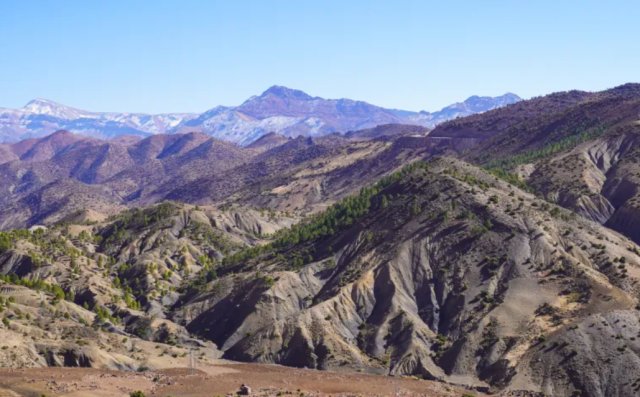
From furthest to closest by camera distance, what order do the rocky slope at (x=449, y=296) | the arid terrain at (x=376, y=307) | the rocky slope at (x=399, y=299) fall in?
the rocky slope at (x=399, y=299), the rocky slope at (x=449, y=296), the arid terrain at (x=376, y=307)

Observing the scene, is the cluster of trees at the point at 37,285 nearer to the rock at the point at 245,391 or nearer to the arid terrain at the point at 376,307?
the arid terrain at the point at 376,307

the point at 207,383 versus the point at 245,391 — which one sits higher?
the point at 207,383

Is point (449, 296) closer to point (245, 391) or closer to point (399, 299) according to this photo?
point (399, 299)

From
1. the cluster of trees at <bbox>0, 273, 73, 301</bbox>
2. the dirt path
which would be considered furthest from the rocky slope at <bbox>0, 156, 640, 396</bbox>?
the dirt path

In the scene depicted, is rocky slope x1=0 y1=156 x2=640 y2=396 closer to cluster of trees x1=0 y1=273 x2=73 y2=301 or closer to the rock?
cluster of trees x1=0 y1=273 x2=73 y2=301

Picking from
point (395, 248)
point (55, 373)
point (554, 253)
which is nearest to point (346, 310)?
point (395, 248)

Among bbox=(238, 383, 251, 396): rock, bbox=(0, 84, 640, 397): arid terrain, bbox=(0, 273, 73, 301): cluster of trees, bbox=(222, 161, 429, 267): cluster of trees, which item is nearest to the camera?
bbox=(238, 383, 251, 396): rock

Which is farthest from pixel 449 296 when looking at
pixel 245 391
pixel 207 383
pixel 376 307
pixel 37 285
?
pixel 37 285

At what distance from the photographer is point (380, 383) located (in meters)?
110

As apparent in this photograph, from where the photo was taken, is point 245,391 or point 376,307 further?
point 376,307

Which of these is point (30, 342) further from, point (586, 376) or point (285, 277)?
point (586, 376)

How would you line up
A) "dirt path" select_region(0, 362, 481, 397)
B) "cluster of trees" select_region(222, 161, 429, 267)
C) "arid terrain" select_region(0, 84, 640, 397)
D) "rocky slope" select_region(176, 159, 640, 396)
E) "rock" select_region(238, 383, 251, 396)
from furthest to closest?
"cluster of trees" select_region(222, 161, 429, 267), "rocky slope" select_region(176, 159, 640, 396), "arid terrain" select_region(0, 84, 640, 397), "rock" select_region(238, 383, 251, 396), "dirt path" select_region(0, 362, 481, 397)

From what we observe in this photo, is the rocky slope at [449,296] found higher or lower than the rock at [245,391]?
higher

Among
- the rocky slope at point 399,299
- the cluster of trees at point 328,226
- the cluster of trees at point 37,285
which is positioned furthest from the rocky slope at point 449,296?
the cluster of trees at point 37,285
